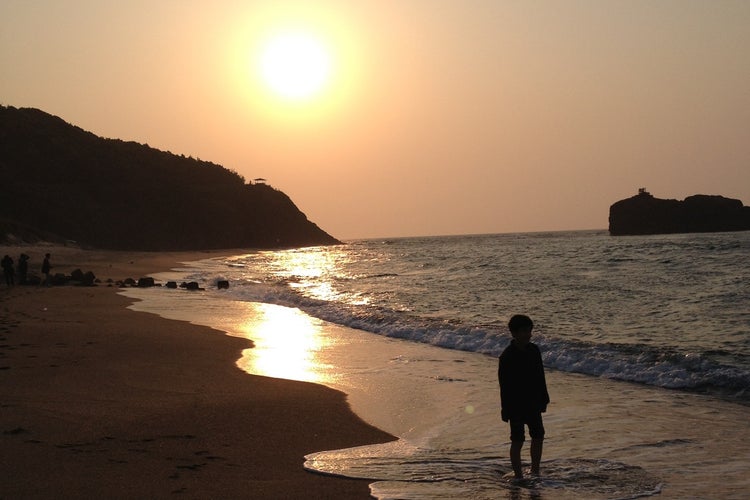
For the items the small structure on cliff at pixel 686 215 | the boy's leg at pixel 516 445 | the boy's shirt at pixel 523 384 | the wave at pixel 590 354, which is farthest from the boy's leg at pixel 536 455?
the small structure on cliff at pixel 686 215

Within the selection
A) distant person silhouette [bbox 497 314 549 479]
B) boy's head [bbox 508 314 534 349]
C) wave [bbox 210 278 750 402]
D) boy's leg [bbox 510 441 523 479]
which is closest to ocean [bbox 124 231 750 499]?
wave [bbox 210 278 750 402]

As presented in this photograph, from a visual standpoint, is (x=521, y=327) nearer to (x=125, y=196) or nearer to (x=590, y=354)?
(x=590, y=354)

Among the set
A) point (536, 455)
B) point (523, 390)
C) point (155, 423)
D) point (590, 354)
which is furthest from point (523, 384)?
point (590, 354)

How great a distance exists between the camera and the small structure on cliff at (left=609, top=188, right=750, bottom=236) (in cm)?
11594

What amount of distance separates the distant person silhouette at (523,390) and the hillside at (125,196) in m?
85.6

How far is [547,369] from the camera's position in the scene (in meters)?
14.8

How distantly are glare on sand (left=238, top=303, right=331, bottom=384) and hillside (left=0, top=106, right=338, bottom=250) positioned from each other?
7023 cm

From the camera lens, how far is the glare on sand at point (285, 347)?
44.9 feet

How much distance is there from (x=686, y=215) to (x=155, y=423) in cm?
11898

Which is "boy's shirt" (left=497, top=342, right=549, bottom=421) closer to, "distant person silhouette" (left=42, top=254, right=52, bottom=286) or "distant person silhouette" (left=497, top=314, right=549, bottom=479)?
"distant person silhouette" (left=497, top=314, right=549, bottom=479)

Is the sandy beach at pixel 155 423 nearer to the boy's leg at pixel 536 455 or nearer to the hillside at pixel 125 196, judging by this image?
Answer: the boy's leg at pixel 536 455

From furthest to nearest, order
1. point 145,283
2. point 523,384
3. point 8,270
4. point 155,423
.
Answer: point 145,283
point 8,270
point 155,423
point 523,384

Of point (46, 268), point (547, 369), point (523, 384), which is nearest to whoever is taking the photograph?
point (523, 384)

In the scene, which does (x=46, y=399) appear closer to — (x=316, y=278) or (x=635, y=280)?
(x=635, y=280)
